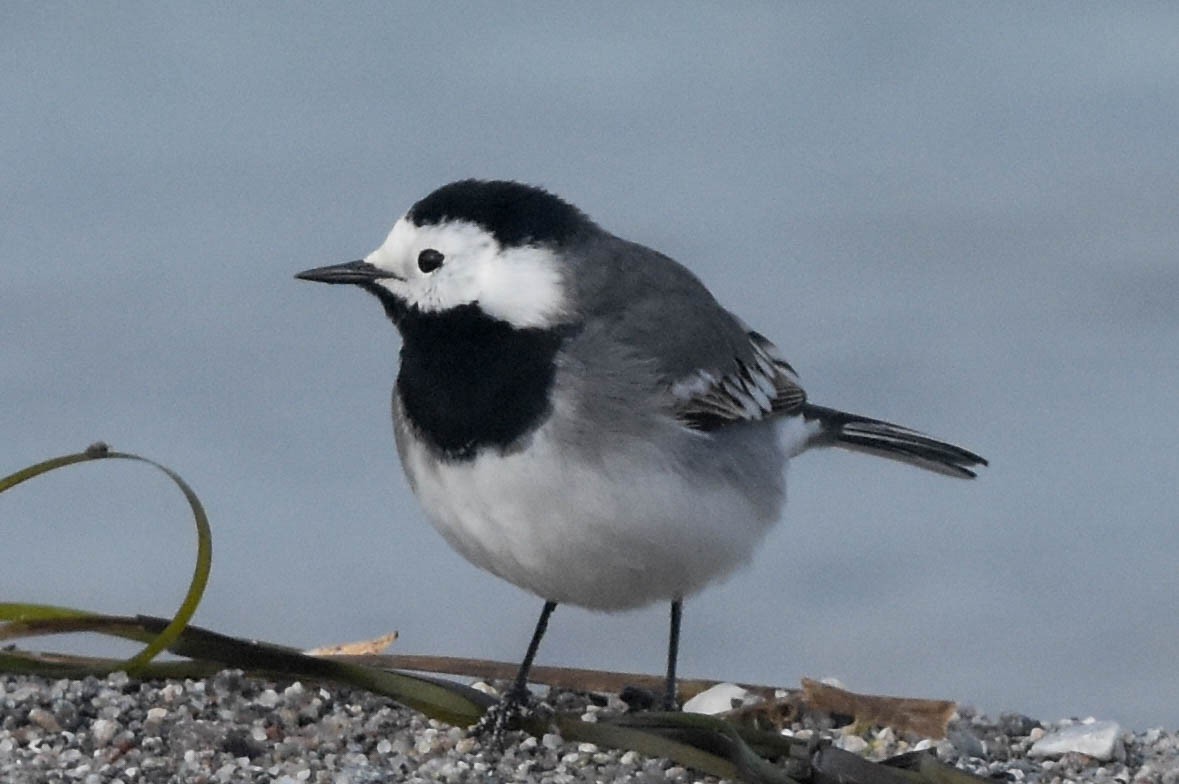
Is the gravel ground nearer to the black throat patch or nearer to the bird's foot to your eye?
the bird's foot

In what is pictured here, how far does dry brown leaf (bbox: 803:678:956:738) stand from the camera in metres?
5.68

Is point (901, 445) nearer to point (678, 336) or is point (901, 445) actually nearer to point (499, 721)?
point (678, 336)

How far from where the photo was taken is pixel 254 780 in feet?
16.1

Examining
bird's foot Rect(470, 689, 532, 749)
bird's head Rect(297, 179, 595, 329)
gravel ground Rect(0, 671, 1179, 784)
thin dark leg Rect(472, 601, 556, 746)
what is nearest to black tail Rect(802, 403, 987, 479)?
gravel ground Rect(0, 671, 1179, 784)

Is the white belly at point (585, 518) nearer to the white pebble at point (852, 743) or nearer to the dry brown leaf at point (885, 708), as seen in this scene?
the dry brown leaf at point (885, 708)

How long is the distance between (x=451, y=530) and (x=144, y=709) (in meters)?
0.98

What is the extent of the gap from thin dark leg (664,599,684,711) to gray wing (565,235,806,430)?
663mm

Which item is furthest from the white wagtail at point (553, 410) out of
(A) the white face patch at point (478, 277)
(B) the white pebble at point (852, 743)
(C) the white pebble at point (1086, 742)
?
(C) the white pebble at point (1086, 742)

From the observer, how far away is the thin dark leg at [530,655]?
5.75 meters

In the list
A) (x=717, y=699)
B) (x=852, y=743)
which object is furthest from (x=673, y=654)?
(x=852, y=743)

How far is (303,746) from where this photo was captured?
518 centimetres

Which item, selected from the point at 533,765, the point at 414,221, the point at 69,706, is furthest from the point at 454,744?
the point at 414,221

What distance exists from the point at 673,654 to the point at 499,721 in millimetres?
968

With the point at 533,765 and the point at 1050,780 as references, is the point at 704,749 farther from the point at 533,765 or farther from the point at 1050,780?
the point at 1050,780
